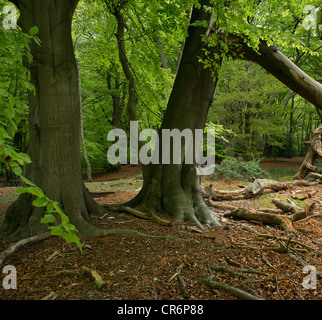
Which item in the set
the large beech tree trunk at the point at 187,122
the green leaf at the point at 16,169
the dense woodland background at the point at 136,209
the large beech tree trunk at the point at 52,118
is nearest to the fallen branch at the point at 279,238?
the dense woodland background at the point at 136,209


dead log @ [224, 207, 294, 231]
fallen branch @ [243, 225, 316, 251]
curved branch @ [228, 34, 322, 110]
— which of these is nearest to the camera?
fallen branch @ [243, 225, 316, 251]

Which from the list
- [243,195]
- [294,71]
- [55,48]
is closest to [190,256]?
[55,48]

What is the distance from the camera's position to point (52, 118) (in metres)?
3.69

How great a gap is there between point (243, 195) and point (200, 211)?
3.60 meters

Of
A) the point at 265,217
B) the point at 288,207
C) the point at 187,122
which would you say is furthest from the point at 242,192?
the point at 187,122

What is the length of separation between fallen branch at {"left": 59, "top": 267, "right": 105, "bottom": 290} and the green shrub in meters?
9.64

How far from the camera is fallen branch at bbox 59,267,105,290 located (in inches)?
94.0

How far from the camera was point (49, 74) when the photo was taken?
3.68m

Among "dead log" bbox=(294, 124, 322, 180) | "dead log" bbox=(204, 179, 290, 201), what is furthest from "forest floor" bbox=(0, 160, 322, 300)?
"dead log" bbox=(294, 124, 322, 180)

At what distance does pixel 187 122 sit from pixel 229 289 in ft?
10.5

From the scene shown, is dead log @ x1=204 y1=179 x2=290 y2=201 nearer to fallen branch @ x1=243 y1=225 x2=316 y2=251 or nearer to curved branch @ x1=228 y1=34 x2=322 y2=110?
fallen branch @ x1=243 y1=225 x2=316 y2=251

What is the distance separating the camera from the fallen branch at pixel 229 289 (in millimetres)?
2256
